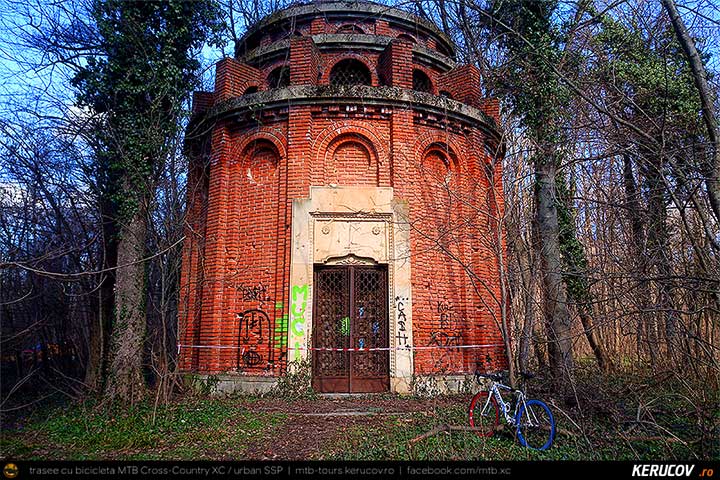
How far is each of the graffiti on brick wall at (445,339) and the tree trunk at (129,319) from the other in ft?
20.5

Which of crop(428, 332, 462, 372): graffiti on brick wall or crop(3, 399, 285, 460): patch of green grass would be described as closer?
crop(3, 399, 285, 460): patch of green grass

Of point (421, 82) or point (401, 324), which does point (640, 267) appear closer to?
point (401, 324)

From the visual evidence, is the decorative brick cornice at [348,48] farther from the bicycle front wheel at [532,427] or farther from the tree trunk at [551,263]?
the bicycle front wheel at [532,427]

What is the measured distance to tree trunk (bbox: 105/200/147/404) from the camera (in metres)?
8.56

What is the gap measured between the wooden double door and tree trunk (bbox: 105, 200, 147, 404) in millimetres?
3631

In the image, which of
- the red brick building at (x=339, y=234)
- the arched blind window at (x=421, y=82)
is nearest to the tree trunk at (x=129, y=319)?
the red brick building at (x=339, y=234)

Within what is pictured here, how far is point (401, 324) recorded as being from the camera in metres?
9.92

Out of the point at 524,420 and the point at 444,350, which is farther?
the point at 444,350

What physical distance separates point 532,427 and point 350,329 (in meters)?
4.72

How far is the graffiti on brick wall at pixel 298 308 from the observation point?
32.0ft

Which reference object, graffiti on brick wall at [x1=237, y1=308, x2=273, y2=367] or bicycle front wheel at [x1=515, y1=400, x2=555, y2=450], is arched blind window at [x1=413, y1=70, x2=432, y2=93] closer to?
graffiti on brick wall at [x1=237, y1=308, x2=273, y2=367]

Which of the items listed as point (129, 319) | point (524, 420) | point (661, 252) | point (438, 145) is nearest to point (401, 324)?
point (524, 420)

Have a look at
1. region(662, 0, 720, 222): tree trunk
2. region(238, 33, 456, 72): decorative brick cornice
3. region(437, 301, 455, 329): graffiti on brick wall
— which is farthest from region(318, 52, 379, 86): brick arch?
region(662, 0, 720, 222): tree trunk
